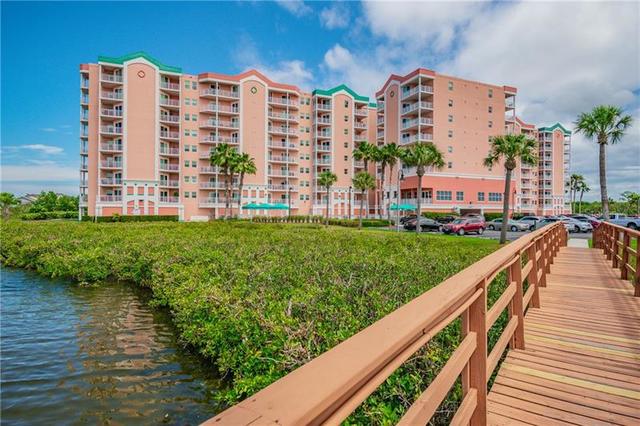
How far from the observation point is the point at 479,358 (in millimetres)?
2332

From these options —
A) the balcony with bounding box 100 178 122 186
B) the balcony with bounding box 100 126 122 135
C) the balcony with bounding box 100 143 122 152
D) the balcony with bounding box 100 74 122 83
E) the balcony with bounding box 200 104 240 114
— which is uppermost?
the balcony with bounding box 100 74 122 83

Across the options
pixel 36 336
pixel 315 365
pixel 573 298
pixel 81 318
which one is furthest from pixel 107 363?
pixel 573 298

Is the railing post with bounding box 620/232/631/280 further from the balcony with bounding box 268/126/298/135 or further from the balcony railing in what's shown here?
the balcony railing

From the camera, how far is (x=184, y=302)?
771 cm

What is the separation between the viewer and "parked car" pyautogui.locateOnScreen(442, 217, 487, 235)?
111ft

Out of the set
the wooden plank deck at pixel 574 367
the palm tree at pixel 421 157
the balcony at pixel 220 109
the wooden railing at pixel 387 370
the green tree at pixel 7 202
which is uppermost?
the balcony at pixel 220 109

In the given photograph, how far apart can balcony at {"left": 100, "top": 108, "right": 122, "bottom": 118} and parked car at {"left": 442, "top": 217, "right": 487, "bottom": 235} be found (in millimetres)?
42695

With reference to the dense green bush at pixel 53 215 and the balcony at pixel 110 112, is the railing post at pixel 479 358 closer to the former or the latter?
the balcony at pixel 110 112

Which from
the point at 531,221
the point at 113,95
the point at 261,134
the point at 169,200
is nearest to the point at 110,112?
the point at 113,95

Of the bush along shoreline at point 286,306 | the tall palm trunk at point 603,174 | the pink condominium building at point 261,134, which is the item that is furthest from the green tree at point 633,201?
the bush along shoreline at point 286,306

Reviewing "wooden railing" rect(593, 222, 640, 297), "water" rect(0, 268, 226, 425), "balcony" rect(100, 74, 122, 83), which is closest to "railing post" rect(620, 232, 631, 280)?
"wooden railing" rect(593, 222, 640, 297)

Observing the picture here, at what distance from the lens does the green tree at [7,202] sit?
5277cm

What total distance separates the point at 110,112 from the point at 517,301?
5597 cm

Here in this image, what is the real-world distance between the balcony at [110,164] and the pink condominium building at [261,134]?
133 mm
